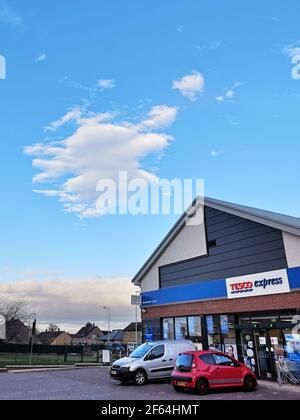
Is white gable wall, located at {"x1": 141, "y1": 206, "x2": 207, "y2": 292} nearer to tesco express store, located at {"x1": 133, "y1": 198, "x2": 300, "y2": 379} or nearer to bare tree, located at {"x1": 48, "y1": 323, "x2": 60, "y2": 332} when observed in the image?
tesco express store, located at {"x1": 133, "y1": 198, "x2": 300, "y2": 379}

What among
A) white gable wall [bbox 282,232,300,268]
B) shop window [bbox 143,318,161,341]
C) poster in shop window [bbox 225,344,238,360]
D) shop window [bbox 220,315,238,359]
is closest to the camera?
white gable wall [bbox 282,232,300,268]

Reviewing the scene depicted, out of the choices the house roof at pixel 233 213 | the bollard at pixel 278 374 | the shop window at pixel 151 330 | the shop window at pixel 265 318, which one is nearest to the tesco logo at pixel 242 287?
the shop window at pixel 265 318

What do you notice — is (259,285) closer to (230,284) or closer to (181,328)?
(230,284)

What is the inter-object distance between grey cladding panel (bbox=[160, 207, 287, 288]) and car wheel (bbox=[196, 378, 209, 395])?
6.41m

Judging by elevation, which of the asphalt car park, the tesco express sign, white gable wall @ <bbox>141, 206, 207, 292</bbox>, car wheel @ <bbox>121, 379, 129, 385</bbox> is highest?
white gable wall @ <bbox>141, 206, 207, 292</bbox>

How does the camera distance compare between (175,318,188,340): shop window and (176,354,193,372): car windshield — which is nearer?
(176,354,193,372): car windshield

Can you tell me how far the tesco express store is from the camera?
56.2 ft

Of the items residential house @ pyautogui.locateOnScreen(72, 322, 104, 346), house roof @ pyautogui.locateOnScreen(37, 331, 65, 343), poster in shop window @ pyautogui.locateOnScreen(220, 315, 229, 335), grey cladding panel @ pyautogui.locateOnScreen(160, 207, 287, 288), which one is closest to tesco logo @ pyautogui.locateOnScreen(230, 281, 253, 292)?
grey cladding panel @ pyautogui.locateOnScreen(160, 207, 287, 288)

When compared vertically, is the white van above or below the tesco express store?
below

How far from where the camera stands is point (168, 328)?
2384 centimetres

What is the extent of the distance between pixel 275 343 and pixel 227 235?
18.7 ft

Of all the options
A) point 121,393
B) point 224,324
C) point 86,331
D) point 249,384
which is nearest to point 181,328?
point 224,324

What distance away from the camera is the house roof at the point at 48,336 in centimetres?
10974
